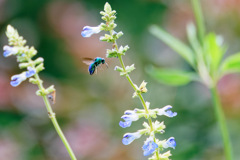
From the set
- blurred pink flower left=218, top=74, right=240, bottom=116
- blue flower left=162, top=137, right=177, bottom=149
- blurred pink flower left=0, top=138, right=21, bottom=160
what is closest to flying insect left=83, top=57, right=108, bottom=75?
blue flower left=162, top=137, right=177, bottom=149

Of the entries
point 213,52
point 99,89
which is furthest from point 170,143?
point 99,89

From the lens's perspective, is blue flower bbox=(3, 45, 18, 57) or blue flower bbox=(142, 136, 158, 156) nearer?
blue flower bbox=(142, 136, 158, 156)

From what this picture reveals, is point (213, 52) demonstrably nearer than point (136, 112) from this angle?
No

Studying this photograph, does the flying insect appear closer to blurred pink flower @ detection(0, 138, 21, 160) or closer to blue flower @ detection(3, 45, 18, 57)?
blue flower @ detection(3, 45, 18, 57)

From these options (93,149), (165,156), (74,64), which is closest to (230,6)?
(74,64)

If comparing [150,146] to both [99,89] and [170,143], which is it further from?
[99,89]

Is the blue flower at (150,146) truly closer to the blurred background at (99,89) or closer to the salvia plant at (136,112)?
the salvia plant at (136,112)

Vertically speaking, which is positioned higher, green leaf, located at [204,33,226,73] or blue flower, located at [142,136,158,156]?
green leaf, located at [204,33,226,73]

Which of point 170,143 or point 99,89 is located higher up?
point 99,89
